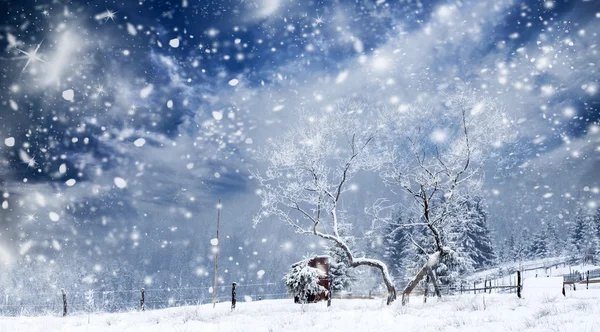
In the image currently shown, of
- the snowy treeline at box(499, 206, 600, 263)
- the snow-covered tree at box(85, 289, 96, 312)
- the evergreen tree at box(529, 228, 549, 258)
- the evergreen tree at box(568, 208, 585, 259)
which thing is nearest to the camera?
the snow-covered tree at box(85, 289, 96, 312)

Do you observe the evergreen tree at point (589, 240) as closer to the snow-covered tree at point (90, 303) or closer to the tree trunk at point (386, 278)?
the tree trunk at point (386, 278)

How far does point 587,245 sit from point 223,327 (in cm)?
7317

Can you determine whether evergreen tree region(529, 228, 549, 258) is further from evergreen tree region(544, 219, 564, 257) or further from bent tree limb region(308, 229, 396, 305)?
bent tree limb region(308, 229, 396, 305)

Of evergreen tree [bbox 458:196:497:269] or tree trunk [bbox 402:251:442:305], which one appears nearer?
tree trunk [bbox 402:251:442:305]

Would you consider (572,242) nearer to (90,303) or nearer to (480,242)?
(480,242)

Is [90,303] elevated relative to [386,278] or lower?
lower

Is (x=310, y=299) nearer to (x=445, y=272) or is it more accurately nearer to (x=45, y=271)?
(x=445, y=272)

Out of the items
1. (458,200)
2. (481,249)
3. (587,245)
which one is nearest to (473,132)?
(458,200)

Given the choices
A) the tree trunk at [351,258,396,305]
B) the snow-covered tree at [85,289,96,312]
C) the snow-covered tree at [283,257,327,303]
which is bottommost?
the snow-covered tree at [85,289,96,312]

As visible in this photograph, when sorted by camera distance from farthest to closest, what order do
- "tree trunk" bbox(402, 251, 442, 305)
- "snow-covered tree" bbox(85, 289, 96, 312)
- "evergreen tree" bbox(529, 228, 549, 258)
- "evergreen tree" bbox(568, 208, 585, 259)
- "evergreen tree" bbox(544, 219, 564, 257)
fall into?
"evergreen tree" bbox(544, 219, 564, 257)
"evergreen tree" bbox(529, 228, 549, 258)
"evergreen tree" bbox(568, 208, 585, 259)
"snow-covered tree" bbox(85, 289, 96, 312)
"tree trunk" bbox(402, 251, 442, 305)

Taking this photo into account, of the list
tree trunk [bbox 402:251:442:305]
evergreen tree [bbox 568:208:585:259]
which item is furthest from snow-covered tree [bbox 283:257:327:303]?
evergreen tree [bbox 568:208:585:259]

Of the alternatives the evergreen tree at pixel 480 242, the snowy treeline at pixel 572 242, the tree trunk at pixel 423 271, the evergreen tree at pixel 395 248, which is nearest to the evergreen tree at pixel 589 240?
the snowy treeline at pixel 572 242

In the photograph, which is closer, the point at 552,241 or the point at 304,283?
the point at 304,283

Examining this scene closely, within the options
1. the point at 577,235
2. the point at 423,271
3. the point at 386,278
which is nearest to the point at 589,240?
the point at 577,235
